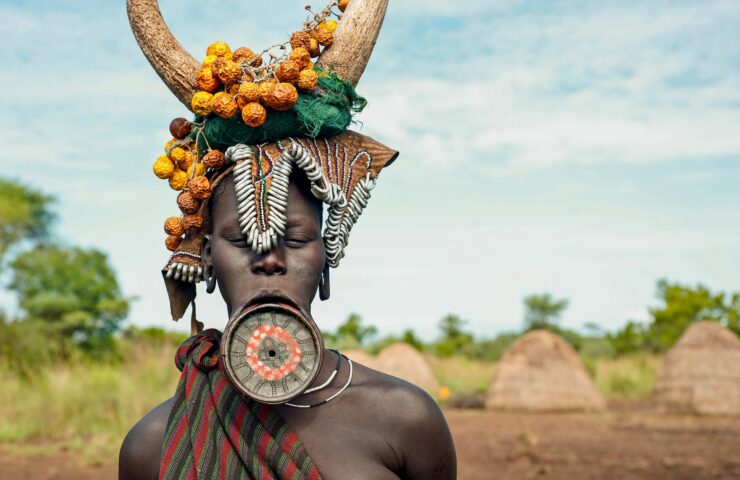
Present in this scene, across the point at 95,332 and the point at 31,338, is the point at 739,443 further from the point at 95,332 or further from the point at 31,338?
the point at 95,332

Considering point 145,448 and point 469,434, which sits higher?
point 145,448

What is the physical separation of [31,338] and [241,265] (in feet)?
43.0

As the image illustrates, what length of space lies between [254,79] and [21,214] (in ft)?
76.3

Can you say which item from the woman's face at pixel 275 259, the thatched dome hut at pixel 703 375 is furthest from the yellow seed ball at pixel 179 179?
the thatched dome hut at pixel 703 375

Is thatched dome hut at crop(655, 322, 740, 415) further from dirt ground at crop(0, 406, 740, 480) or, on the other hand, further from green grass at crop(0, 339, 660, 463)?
green grass at crop(0, 339, 660, 463)

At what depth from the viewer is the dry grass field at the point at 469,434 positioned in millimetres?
8641

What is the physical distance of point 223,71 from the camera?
2.25 metres

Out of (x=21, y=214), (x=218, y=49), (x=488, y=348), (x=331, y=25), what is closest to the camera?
(x=218, y=49)

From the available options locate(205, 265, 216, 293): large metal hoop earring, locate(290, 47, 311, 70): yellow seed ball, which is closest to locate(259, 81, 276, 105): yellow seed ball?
locate(290, 47, 311, 70): yellow seed ball

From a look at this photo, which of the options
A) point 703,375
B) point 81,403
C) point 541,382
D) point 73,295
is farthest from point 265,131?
point 73,295

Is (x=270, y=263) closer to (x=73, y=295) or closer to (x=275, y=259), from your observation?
Result: (x=275, y=259)

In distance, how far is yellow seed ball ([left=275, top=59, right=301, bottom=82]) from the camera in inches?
88.6

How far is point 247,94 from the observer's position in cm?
220

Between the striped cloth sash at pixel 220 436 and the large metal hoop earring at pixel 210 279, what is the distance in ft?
0.47
